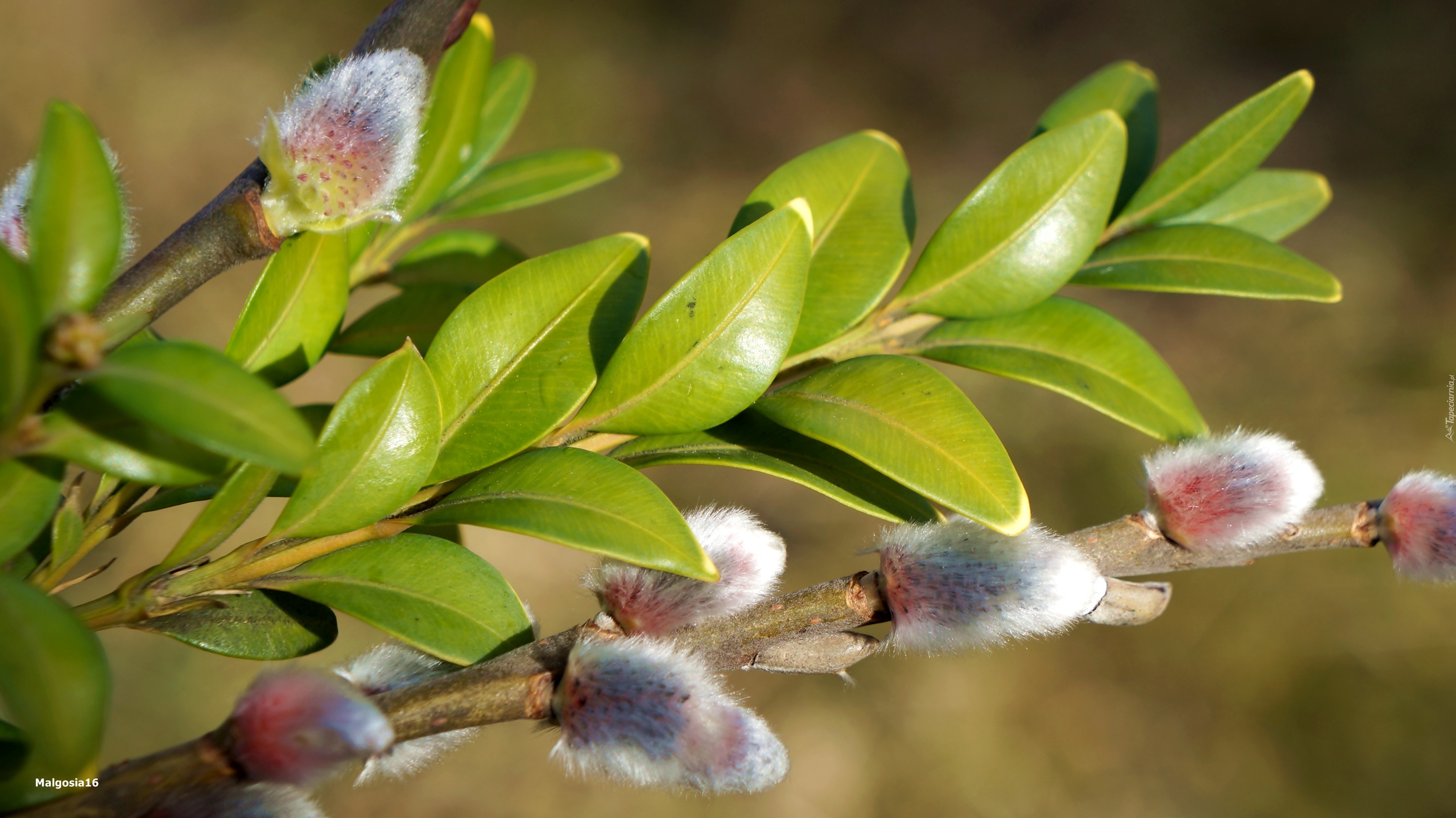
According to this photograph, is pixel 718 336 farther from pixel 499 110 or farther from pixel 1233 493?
pixel 499 110

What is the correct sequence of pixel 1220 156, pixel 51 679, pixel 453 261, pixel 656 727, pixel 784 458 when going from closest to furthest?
pixel 51 679, pixel 656 727, pixel 784 458, pixel 1220 156, pixel 453 261

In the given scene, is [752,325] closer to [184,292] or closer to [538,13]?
[184,292]

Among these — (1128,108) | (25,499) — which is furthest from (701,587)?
(1128,108)

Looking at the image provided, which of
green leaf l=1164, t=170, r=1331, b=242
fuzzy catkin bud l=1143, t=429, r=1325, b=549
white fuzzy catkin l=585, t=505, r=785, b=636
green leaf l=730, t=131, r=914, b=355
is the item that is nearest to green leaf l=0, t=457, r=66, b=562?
white fuzzy catkin l=585, t=505, r=785, b=636

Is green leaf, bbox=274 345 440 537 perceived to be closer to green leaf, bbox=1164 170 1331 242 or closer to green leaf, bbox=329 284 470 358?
green leaf, bbox=329 284 470 358

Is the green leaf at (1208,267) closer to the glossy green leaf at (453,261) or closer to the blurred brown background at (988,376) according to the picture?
the glossy green leaf at (453,261)

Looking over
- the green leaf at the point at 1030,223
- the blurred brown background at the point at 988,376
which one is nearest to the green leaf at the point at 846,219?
the green leaf at the point at 1030,223
